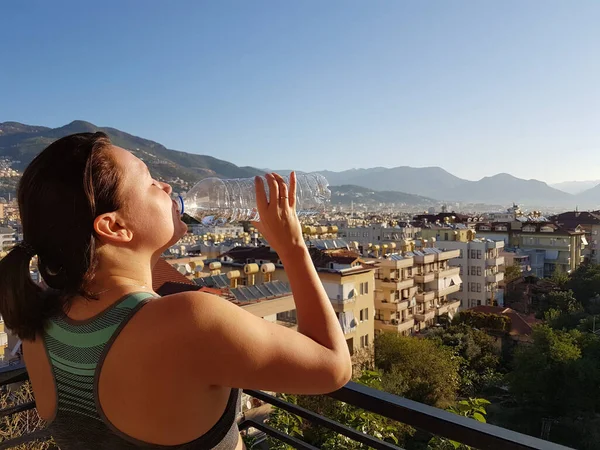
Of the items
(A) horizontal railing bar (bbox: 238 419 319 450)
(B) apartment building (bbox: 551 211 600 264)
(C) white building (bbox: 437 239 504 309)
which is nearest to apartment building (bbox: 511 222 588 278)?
(B) apartment building (bbox: 551 211 600 264)

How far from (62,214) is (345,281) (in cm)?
1566

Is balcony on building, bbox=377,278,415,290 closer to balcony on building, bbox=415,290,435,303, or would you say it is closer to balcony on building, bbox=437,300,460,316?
balcony on building, bbox=415,290,435,303

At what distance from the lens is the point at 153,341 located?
691 mm

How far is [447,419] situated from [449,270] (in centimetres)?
2606

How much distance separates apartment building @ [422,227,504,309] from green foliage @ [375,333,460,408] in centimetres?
1287

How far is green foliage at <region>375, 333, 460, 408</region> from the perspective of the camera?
14.7 m

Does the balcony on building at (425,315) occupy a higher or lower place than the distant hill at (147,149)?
lower

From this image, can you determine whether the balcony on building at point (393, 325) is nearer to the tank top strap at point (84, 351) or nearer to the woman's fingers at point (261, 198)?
the woman's fingers at point (261, 198)

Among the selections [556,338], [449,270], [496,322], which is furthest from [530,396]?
[449,270]

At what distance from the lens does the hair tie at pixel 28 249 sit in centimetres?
85

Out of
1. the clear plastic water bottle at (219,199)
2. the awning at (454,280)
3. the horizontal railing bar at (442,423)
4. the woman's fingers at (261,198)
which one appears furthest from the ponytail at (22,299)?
the awning at (454,280)

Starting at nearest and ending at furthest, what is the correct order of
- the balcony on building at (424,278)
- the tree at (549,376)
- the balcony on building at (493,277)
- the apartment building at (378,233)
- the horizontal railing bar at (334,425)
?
the horizontal railing bar at (334,425) → the tree at (549,376) → the balcony on building at (424,278) → the balcony on building at (493,277) → the apartment building at (378,233)

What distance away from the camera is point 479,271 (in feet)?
95.2

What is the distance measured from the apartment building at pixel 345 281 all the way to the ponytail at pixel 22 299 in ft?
44.7
